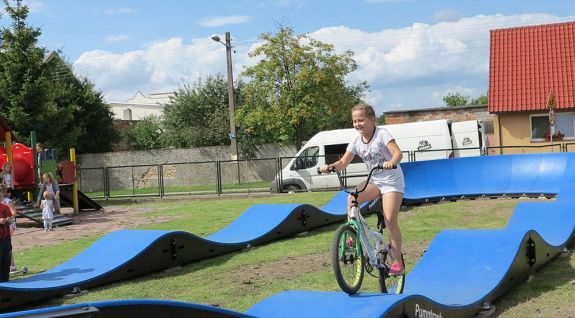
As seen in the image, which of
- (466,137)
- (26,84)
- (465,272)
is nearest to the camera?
(465,272)

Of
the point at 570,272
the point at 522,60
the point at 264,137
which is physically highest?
the point at 522,60

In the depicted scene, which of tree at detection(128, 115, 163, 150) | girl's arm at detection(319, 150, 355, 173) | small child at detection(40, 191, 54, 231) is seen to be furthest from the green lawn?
girl's arm at detection(319, 150, 355, 173)

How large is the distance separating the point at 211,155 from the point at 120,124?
57.3 feet

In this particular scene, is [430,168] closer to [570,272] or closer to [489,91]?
[570,272]

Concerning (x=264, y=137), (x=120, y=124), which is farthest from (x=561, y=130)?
(x=120, y=124)

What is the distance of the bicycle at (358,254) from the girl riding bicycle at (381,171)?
0.12 meters

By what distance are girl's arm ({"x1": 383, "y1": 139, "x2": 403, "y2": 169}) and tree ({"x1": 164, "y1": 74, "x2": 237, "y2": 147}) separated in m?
39.3

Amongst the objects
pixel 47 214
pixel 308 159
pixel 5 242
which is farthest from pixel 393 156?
pixel 308 159

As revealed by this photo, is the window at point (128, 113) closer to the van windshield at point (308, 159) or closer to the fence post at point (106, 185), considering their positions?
the fence post at point (106, 185)

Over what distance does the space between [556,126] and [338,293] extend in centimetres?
2830

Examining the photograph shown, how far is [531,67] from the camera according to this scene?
33.4 m

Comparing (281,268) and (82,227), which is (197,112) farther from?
(281,268)

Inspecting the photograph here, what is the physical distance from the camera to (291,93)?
35906 millimetres

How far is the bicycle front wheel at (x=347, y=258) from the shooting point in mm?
5796
